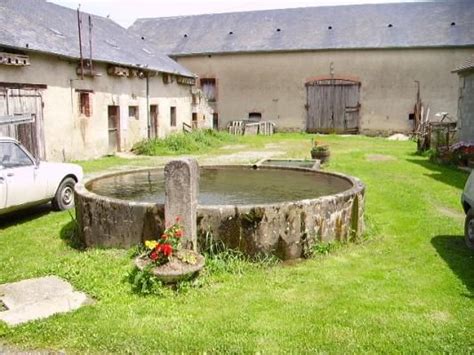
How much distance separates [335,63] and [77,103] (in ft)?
52.0

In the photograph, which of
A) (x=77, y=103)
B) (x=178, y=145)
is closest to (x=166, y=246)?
(x=77, y=103)

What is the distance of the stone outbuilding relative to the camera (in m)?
14.8

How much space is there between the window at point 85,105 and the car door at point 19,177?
8355 mm

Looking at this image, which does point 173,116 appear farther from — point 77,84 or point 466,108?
point 466,108

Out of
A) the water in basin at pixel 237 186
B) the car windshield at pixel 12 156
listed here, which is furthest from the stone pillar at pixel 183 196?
the car windshield at pixel 12 156

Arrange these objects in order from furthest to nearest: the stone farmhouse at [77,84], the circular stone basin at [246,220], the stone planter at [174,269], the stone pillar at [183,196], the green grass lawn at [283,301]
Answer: the stone farmhouse at [77,84] → the circular stone basin at [246,220] → the stone pillar at [183,196] → the stone planter at [174,269] → the green grass lawn at [283,301]

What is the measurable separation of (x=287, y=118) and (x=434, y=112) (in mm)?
8093

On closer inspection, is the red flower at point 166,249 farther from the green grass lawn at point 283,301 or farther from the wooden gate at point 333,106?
the wooden gate at point 333,106

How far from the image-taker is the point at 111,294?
4.79 metres

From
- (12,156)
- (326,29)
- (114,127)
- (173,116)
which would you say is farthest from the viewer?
(326,29)

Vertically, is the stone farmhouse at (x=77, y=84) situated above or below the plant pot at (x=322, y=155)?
above

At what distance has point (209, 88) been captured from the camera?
28469 mm

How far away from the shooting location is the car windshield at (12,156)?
7625 millimetres

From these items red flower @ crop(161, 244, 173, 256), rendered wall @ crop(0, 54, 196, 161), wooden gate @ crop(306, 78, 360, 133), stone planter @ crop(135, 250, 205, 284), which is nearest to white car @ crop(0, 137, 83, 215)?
stone planter @ crop(135, 250, 205, 284)
